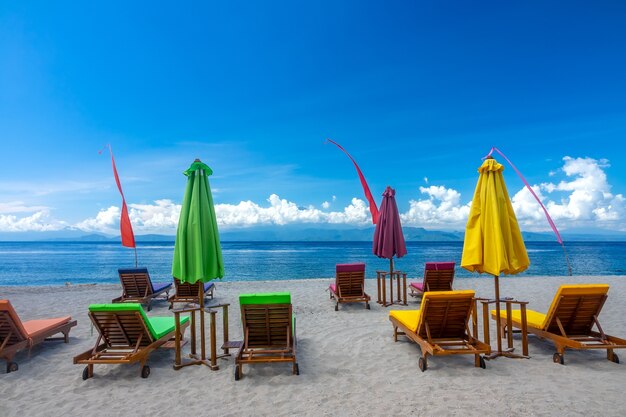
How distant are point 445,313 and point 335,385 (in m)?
1.85

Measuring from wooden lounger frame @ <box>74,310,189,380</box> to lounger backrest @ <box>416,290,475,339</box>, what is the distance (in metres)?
3.82

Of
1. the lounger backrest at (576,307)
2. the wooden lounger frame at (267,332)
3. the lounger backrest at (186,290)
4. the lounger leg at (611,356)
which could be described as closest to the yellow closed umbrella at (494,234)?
the lounger backrest at (576,307)

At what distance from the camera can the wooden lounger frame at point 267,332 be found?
5.05 meters

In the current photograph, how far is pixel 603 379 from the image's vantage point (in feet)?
14.7

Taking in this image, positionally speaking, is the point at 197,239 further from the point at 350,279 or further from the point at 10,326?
the point at 350,279

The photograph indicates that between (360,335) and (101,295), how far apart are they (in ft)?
30.5

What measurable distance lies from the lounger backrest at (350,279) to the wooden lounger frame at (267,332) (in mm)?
4174

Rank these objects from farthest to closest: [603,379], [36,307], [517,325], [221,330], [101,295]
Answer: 1. [101,295]
2. [36,307]
3. [221,330]
4. [517,325]
5. [603,379]

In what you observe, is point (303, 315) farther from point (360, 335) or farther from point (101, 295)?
point (101, 295)

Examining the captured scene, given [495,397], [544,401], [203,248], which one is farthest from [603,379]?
[203,248]

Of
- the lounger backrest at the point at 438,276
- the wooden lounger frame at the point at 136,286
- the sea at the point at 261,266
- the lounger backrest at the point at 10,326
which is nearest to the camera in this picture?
the lounger backrest at the point at 10,326

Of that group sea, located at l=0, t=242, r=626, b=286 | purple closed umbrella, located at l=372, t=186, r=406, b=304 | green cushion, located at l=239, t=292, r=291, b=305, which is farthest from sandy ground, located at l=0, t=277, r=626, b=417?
sea, located at l=0, t=242, r=626, b=286

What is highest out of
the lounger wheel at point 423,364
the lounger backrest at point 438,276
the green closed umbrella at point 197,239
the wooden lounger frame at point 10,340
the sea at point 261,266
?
the green closed umbrella at point 197,239

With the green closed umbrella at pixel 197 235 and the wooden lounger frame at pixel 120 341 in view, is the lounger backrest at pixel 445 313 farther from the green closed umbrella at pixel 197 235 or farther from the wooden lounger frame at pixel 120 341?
the wooden lounger frame at pixel 120 341
